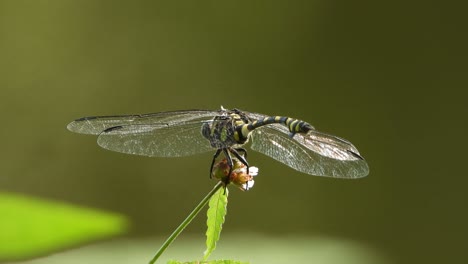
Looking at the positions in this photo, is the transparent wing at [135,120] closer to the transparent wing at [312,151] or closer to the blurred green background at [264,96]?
the transparent wing at [312,151]

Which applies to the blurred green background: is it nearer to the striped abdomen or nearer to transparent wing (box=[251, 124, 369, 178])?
transparent wing (box=[251, 124, 369, 178])

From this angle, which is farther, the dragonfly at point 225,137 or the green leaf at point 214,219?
the dragonfly at point 225,137

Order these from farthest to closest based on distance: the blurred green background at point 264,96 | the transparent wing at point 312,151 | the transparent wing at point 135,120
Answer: the blurred green background at point 264,96, the transparent wing at point 135,120, the transparent wing at point 312,151

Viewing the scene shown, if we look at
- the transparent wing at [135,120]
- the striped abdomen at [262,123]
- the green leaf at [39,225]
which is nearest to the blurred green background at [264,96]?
the transparent wing at [135,120]

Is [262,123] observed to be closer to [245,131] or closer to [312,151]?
[245,131]

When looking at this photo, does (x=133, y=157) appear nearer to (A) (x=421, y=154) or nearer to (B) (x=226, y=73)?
(B) (x=226, y=73)

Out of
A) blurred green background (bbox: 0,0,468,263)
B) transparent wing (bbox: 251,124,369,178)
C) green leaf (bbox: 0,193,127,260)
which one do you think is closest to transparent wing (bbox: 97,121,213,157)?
transparent wing (bbox: 251,124,369,178)
